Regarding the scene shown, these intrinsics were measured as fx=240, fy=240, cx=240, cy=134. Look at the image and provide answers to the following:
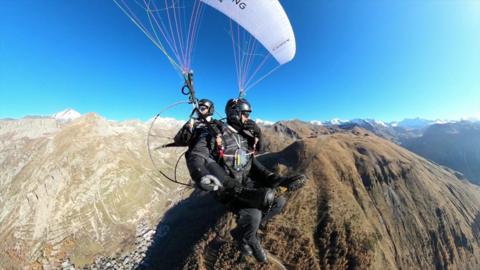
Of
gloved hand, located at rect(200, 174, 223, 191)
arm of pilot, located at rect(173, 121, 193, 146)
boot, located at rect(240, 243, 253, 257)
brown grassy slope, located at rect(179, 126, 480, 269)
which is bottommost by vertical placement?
brown grassy slope, located at rect(179, 126, 480, 269)

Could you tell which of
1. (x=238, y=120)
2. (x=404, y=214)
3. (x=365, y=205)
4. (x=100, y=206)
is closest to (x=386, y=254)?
(x=365, y=205)

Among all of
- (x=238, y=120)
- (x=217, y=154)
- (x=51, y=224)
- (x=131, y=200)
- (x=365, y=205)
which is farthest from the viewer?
(x=131, y=200)

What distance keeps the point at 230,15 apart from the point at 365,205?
104 m

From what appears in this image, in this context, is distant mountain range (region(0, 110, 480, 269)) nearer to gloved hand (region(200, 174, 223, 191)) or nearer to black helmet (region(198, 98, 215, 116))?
black helmet (region(198, 98, 215, 116))

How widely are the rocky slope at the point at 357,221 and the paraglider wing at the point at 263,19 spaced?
65.8 m

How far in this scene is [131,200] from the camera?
19612 cm

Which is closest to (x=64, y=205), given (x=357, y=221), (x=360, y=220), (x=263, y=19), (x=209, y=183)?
(x=357, y=221)

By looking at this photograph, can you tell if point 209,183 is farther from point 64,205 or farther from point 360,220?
point 64,205

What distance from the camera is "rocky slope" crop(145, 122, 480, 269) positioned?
73875 mm

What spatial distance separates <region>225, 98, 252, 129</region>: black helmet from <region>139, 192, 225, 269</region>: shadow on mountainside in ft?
369

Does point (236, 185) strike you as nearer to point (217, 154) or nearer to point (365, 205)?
point (217, 154)

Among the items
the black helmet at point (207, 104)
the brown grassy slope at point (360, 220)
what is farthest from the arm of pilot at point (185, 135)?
the brown grassy slope at point (360, 220)

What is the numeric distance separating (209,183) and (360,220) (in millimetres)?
90814

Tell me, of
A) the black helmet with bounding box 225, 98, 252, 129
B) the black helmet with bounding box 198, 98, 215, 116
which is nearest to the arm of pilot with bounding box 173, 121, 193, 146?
Answer: the black helmet with bounding box 198, 98, 215, 116
